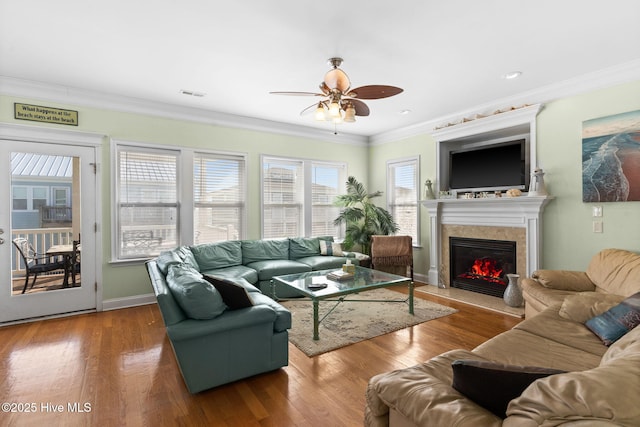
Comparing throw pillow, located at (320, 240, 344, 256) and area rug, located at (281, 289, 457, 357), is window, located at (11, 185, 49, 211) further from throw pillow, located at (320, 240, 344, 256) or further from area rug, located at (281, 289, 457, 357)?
throw pillow, located at (320, 240, 344, 256)

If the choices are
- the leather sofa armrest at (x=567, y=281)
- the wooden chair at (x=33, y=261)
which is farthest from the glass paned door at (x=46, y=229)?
the leather sofa armrest at (x=567, y=281)

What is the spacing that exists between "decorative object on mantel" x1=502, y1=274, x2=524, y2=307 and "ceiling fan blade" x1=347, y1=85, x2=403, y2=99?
293cm

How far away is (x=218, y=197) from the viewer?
4.99 m

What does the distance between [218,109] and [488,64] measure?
3.54m

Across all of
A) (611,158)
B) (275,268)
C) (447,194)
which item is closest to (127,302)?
(275,268)

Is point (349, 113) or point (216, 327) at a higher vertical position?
point (349, 113)

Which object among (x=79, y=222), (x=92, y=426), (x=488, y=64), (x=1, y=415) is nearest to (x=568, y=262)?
(x=488, y=64)

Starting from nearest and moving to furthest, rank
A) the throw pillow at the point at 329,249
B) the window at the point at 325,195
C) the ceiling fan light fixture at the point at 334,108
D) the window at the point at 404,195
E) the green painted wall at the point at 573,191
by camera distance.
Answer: the ceiling fan light fixture at the point at 334,108, the green painted wall at the point at 573,191, the throw pillow at the point at 329,249, the window at the point at 404,195, the window at the point at 325,195

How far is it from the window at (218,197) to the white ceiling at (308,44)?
1130mm

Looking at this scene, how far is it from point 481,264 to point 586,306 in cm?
245

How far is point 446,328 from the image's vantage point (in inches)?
136

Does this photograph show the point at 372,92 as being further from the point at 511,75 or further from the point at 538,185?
the point at 538,185

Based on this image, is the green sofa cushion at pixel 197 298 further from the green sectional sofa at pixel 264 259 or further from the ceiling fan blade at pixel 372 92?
the ceiling fan blade at pixel 372 92

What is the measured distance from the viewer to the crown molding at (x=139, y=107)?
3.63 meters
